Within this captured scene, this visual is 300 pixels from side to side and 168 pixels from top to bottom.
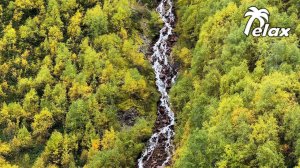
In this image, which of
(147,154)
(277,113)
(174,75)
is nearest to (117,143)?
(147,154)

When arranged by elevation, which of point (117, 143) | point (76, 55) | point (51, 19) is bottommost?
point (117, 143)

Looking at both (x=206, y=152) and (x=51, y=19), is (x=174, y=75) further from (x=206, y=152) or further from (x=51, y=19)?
(x=206, y=152)

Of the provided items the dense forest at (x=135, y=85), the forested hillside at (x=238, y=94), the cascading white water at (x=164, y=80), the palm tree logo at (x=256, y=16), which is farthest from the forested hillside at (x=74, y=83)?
the palm tree logo at (x=256, y=16)

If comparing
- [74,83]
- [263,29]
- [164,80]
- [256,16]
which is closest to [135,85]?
[164,80]

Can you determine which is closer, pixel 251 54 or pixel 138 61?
pixel 251 54

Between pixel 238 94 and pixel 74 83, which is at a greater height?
pixel 74 83

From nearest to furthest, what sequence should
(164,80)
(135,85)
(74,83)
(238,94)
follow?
(238,94) → (74,83) → (135,85) → (164,80)

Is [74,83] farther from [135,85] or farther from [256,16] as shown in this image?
[256,16]

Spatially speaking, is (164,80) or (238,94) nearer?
(238,94)
